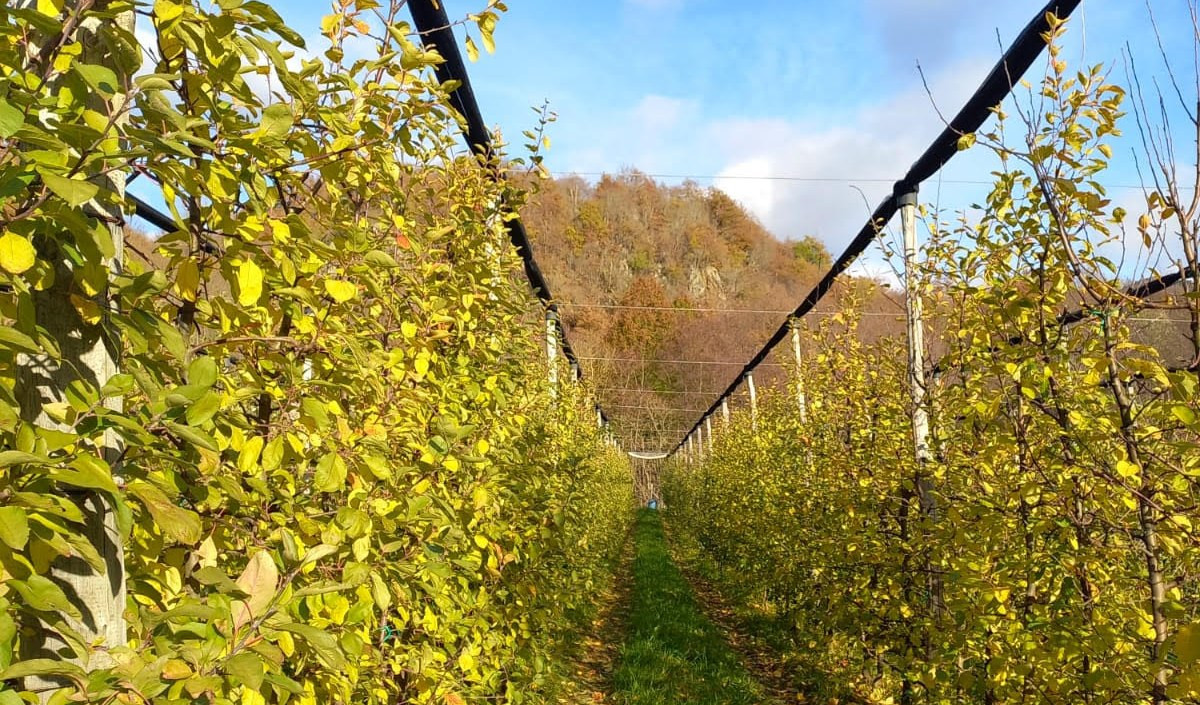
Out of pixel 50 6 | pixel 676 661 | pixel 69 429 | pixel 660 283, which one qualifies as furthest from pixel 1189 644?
pixel 660 283

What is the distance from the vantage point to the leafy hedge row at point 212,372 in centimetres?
79

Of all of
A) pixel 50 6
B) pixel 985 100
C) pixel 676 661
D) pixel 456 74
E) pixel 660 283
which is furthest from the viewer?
pixel 660 283

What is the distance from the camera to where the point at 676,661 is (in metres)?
6.56

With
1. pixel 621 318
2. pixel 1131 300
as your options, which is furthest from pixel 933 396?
pixel 621 318

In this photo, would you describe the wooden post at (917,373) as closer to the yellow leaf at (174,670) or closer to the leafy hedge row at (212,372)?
the leafy hedge row at (212,372)

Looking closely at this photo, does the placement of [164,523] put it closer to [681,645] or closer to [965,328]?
[965,328]

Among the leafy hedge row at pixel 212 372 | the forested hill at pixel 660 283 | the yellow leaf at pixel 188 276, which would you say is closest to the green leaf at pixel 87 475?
the leafy hedge row at pixel 212 372

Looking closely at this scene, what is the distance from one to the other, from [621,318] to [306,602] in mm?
33654

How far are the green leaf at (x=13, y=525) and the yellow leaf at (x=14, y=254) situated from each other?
249 millimetres

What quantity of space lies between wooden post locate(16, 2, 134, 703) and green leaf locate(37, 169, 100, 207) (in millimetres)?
220

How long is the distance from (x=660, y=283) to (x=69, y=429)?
154ft

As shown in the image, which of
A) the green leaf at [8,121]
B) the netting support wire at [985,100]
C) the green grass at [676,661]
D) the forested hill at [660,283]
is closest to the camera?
the green leaf at [8,121]

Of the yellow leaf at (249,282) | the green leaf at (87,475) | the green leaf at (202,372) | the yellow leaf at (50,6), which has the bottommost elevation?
the green leaf at (87,475)

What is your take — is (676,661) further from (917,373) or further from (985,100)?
(985,100)
